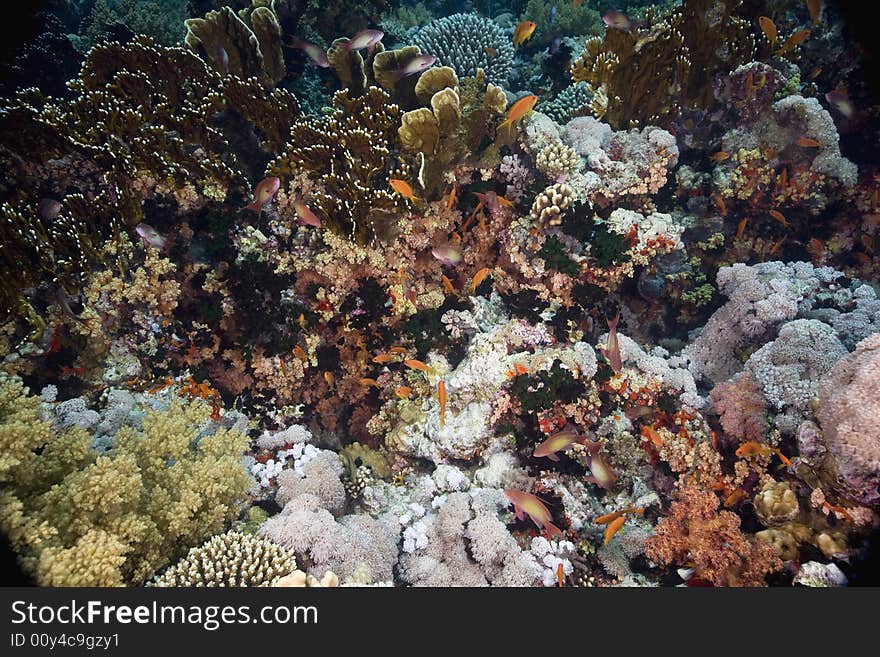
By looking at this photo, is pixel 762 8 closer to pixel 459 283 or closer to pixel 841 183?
pixel 841 183

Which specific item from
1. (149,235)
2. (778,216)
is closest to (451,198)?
(149,235)

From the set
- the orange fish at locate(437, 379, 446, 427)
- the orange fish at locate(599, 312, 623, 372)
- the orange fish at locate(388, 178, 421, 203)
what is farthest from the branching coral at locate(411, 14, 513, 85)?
the orange fish at locate(437, 379, 446, 427)

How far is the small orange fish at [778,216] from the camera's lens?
5838 mm

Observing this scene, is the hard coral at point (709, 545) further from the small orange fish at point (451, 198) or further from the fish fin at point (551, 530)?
the small orange fish at point (451, 198)

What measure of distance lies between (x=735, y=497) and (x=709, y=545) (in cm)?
71

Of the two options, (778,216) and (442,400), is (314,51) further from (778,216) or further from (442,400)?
(778,216)

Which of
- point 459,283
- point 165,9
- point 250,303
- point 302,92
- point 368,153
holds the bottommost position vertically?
point 250,303

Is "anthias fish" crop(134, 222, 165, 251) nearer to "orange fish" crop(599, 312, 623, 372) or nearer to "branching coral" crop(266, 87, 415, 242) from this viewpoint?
"branching coral" crop(266, 87, 415, 242)

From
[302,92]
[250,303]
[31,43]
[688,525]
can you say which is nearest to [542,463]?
[688,525]

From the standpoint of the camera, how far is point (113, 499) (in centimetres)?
287

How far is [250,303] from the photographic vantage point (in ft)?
16.3

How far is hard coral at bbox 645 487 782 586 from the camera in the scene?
10.9 feet

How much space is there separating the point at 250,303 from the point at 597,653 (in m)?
4.48

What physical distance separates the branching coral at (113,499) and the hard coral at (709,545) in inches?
141
